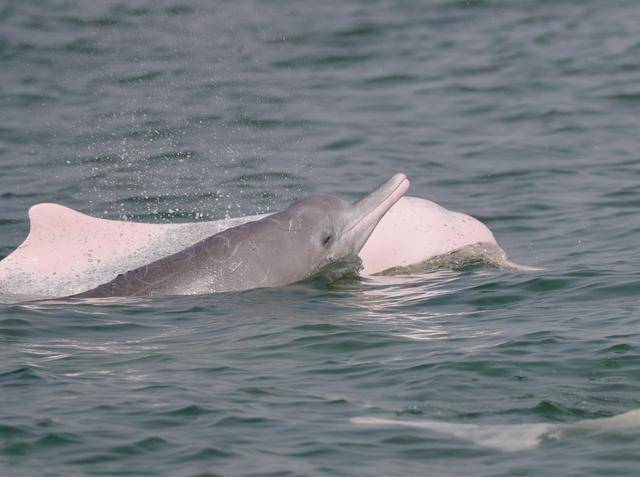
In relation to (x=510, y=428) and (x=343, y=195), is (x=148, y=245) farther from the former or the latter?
(x=510, y=428)

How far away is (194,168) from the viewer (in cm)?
1986

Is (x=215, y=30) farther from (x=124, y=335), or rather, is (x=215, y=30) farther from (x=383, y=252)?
(x=124, y=335)

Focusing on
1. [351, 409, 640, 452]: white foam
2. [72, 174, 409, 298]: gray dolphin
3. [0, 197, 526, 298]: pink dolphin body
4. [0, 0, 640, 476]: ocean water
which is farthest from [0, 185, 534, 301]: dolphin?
[351, 409, 640, 452]: white foam

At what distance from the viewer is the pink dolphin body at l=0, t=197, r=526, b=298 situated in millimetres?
13367

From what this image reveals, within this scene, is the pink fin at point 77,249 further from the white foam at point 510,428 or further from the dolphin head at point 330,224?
the white foam at point 510,428

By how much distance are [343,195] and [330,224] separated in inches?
200

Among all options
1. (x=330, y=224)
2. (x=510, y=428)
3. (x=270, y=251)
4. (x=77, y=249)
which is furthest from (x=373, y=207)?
(x=510, y=428)

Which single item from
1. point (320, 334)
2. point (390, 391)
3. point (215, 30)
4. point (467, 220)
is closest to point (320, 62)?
point (215, 30)

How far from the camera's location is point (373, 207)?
13.2m

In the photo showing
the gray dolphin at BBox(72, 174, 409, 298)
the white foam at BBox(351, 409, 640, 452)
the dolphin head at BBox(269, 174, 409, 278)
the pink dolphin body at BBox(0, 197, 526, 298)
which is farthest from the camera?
the pink dolphin body at BBox(0, 197, 526, 298)

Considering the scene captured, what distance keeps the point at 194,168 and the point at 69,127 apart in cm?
349

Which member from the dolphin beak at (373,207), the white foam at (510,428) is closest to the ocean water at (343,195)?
the white foam at (510,428)

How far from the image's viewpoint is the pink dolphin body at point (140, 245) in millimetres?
13367

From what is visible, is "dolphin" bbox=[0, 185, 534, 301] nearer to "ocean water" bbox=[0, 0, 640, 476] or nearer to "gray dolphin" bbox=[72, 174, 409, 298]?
"ocean water" bbox=[0, 0, 640, 476]
